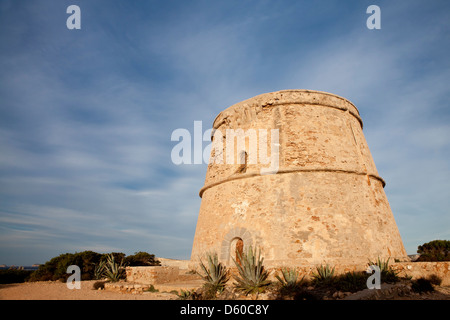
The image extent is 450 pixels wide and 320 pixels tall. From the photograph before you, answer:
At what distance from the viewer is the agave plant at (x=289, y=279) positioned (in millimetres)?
5820

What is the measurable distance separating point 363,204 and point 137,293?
6709 mm

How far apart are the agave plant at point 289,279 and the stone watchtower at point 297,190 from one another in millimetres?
537

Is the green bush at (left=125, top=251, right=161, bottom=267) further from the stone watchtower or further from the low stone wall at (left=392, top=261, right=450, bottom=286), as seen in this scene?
the low stone wall at (left=392, top=261, right=450, bottom=286)

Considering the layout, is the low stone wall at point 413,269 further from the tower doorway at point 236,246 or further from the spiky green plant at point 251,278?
the tower doorway at point 236,246

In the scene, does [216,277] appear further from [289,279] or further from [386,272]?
[386,272]

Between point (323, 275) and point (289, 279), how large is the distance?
0.89 meters

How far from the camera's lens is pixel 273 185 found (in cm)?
781

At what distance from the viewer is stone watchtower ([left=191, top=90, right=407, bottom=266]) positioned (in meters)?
7.05

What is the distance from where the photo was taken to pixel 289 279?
232 inches

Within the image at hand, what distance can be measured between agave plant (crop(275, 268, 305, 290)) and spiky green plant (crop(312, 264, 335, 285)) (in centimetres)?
39

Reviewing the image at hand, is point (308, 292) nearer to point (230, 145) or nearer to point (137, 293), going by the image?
point (137, 293)

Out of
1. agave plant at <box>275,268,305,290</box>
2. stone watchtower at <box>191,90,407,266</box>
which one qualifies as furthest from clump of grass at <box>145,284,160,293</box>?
agave plant at <box>275,268,305,290</box>

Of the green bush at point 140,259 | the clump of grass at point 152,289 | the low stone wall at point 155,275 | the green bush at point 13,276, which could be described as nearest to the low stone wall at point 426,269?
the low stone wall at point 155,275
